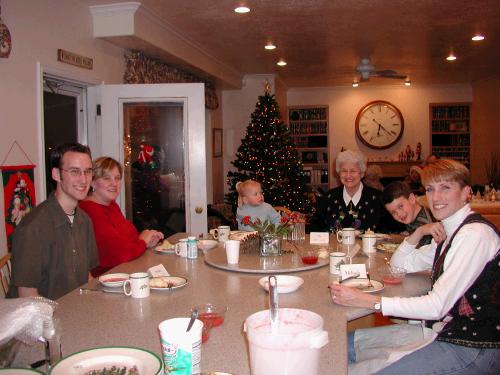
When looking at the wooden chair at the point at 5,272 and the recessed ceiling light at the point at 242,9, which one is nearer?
the wooden chair at the point at 5,272

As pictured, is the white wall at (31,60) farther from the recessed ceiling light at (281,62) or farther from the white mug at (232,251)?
the recessed ceiling light at (281,62)

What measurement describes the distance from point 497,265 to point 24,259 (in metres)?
1.90

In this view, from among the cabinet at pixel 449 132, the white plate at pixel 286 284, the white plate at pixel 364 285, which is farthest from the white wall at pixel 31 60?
the cabinet at pixel 449 132

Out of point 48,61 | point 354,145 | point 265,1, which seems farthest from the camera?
point 354,145

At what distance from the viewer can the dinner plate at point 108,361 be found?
1.20 meters

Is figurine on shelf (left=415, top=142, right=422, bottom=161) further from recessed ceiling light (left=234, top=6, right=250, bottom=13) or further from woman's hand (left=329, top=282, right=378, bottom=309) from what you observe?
woman's hand (left=329, top=282, right=378, bottom=309)

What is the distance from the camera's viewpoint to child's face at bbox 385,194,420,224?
2.84m

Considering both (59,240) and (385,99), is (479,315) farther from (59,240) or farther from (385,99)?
(385,99)

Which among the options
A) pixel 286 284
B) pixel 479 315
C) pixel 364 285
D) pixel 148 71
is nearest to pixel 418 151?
pixel 148 71

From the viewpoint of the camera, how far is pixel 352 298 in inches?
72.8

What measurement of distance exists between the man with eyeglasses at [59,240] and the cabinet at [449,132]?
9.05 metres

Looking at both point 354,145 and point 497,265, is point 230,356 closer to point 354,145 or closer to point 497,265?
point 497,265

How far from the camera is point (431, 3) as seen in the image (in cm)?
454

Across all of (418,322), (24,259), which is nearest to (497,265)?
(418,322)
